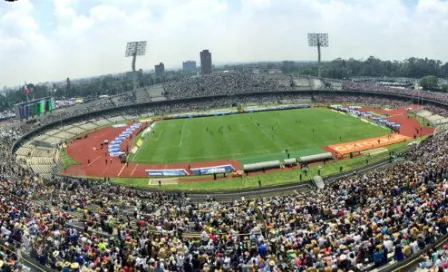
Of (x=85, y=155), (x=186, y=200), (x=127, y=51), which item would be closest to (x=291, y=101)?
(x=127, y=51)

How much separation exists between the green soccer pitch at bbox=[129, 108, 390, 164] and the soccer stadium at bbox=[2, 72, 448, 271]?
0.30m

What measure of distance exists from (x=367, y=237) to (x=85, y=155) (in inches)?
2112

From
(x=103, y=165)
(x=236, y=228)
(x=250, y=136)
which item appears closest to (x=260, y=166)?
(x=250, y=136)

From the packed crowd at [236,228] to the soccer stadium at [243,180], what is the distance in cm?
10

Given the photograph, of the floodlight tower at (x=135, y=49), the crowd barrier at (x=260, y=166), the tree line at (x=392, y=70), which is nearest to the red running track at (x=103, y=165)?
the crowd barrier at (x=260, y=166)

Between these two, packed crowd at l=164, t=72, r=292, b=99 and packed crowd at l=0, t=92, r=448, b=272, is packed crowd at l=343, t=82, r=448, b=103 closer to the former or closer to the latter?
packed crowd at l=164, t=72, r=292, b=99

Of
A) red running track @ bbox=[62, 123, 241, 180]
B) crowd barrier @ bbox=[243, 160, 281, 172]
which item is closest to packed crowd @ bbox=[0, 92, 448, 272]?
crowd barrier @ bbox=[243, 160, 281, 172]

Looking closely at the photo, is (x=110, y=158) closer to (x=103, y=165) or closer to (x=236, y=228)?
(x=103, y=165)

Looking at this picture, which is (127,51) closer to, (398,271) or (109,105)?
(109,105)

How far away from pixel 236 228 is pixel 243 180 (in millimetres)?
21977

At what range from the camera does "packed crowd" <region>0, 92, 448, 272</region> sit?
61.6 ft

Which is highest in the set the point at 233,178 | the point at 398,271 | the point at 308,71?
the point at 308,71

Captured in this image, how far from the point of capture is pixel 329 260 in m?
17.7

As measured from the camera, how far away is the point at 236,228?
84.2 ft
